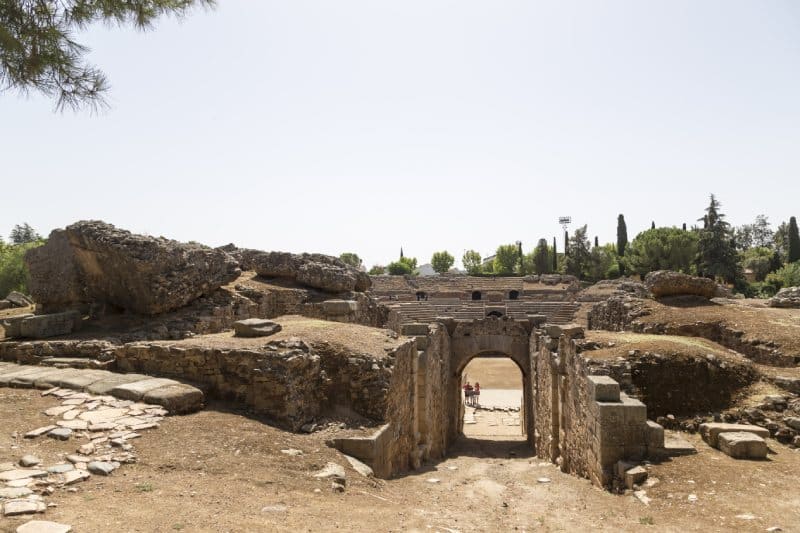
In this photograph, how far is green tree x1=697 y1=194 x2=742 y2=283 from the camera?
153ft

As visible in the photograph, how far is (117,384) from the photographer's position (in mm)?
7672

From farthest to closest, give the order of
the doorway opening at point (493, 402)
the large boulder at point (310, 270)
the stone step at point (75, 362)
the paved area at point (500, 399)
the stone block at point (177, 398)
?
the paved area at point (500, 399) < the doorway opening at point (493, 402) < the large boulder at point (310, 270) < the stone step at point (75, 362) < the stone block at point (177, 398)

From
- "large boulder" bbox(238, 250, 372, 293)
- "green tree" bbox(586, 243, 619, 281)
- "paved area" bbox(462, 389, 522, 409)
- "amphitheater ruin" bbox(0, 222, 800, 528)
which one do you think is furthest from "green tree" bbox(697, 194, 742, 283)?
"large boulder" bbox(238, 250, 372, 293)

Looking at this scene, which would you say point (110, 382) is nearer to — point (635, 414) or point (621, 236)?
point (635, 414)

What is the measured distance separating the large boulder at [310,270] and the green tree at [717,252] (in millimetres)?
40000

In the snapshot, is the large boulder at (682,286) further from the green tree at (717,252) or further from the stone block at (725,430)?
the green tree at (717,252)

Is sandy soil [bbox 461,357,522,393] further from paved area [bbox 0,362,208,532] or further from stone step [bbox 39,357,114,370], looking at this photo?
paved area [bbox 0,362,208,532]

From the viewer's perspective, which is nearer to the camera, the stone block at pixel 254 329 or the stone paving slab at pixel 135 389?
the stone paving slab at pixel 135 389

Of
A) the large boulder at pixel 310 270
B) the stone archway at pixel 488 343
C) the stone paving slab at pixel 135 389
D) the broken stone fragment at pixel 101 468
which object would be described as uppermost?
the large boulder at pixel 310 270

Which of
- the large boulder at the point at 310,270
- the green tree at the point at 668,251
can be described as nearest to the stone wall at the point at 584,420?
the large boulder at the point at 310,270

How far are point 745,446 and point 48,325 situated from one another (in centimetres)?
1281

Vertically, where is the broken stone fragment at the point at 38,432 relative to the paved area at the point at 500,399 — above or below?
above

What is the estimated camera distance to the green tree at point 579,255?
220ft

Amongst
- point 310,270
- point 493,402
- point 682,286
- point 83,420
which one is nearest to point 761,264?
point 493,402
